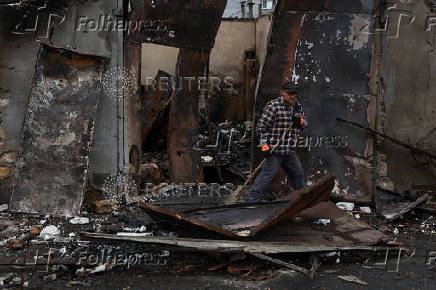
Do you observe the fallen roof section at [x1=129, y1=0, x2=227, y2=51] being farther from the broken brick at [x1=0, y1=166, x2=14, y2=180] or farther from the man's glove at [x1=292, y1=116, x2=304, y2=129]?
the broken brick at [x1=0, y1=166, x2=14, y2=180]

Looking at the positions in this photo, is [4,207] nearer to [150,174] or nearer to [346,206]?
[150,174]

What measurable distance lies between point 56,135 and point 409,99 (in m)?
5.09

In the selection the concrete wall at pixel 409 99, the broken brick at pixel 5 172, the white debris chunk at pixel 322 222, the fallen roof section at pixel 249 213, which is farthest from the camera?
the concrete wall at pixel 409 99

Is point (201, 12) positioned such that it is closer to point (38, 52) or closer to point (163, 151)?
point (38, 52)

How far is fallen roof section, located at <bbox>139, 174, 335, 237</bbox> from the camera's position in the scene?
5227mm

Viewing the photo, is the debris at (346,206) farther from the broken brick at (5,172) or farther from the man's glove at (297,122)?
the broken brick at (5,172)

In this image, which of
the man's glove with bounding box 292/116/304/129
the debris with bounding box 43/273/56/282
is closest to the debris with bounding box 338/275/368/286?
the man's glove with bounding box 292/116/304/129

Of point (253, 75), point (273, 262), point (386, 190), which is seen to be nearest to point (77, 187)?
point (273, 262)

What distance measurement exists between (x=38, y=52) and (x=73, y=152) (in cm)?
139

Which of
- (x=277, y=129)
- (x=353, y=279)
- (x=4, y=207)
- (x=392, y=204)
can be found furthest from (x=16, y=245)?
(x=392, y=204)

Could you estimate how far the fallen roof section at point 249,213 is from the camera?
Answer: 206 inches

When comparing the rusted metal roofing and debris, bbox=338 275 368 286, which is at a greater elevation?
the rusted metal roofing

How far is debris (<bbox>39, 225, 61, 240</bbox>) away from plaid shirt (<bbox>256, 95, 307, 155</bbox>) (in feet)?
8.91

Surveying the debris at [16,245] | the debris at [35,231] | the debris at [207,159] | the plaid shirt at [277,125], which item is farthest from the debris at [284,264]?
the debris at [207,159]
